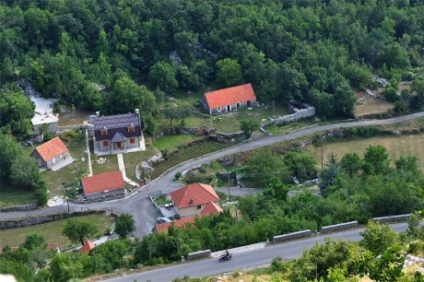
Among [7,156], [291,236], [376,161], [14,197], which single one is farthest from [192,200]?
[376,161]

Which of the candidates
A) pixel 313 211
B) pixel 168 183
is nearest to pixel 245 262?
pixel 313 211

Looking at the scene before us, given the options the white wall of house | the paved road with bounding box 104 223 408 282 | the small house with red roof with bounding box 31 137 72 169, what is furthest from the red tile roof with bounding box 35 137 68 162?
the paved road with bounding box 104 223 408 282

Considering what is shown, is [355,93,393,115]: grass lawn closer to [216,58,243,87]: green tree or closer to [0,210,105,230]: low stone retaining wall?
[216,58,243,87]: green tree

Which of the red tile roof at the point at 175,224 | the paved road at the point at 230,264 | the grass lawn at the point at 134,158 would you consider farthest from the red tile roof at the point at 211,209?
the paved road at the point at 230,264

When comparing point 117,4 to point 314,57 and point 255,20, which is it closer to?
point 255,20

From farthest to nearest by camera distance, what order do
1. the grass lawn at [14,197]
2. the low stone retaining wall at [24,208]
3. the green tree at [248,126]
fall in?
the green tree at [248,126]
the grass lawn at [14,197]
the low stone retaining wall at [24,208]

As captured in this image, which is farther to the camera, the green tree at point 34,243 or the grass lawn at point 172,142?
the grass lawn at point 172,142

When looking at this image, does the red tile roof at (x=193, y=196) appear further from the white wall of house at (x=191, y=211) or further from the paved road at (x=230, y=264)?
the paved road at (x=230, y=264)
